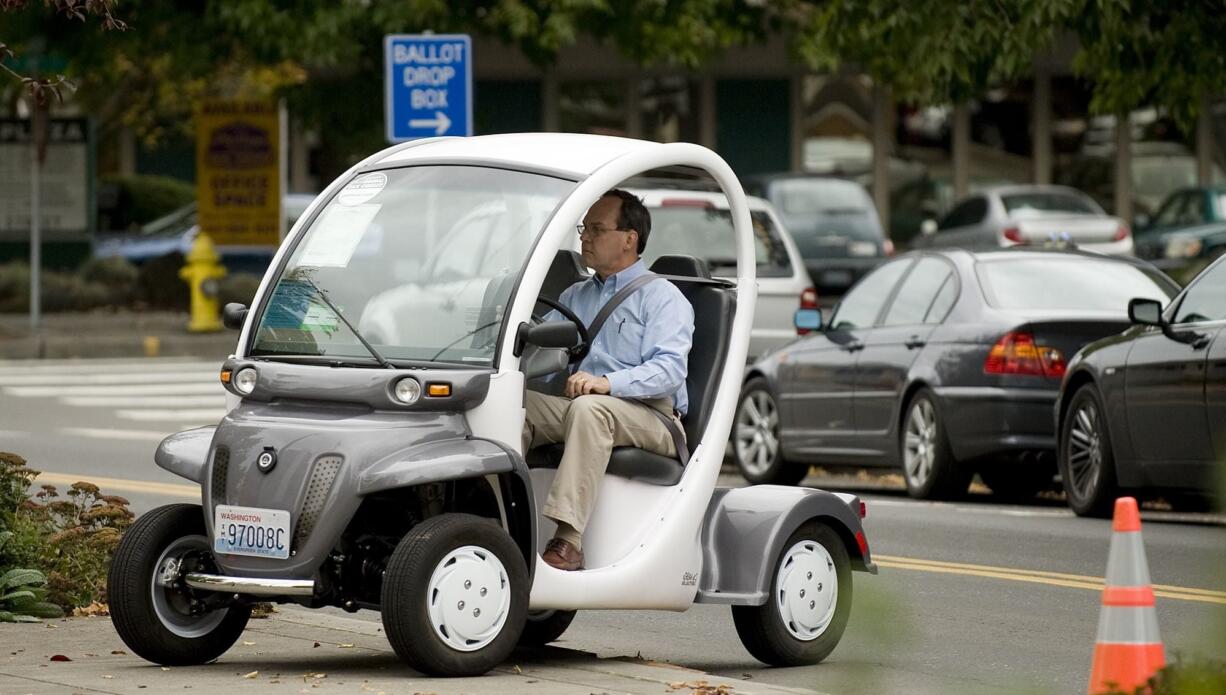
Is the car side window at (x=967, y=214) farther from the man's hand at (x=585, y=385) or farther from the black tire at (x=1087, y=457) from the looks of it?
the man's hand at (x=585, y=385)

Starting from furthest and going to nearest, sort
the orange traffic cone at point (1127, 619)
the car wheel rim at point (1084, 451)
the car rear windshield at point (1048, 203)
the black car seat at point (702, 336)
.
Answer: the car rear windshield at point (1048, 203) < the car wheel rim at point (1084, 451) < the black car seat at point (702, 336) < the orange traffic cone at point (1127, 619)

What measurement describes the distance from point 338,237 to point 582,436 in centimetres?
103

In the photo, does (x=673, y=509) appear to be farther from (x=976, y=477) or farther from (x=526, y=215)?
(x=976, y=477)

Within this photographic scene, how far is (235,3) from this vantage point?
26.4 meters

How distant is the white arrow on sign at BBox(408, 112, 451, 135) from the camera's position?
55.6 ft

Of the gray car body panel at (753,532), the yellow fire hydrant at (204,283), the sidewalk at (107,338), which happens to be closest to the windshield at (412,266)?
the gray car body panel at (753,532)

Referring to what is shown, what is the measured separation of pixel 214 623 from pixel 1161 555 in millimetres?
5055

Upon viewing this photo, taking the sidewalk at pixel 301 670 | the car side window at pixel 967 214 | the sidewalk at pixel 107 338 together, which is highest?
the car side window at pixel 967 214

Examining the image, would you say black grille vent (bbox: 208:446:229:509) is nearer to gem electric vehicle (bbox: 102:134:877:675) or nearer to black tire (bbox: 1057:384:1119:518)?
gem electric vehicle (bbox: 102:134:877:675)

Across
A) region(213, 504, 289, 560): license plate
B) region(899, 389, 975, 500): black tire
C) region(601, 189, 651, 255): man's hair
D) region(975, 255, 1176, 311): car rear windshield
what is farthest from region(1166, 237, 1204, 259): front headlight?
region(213, 504, 289, 560): license plate

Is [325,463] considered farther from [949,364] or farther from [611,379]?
[949,364]

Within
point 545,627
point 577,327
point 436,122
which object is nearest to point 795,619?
point 545,627

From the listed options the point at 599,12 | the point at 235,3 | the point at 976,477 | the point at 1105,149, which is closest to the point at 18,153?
the point at 235,3

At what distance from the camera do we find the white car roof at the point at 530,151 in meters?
7.38
